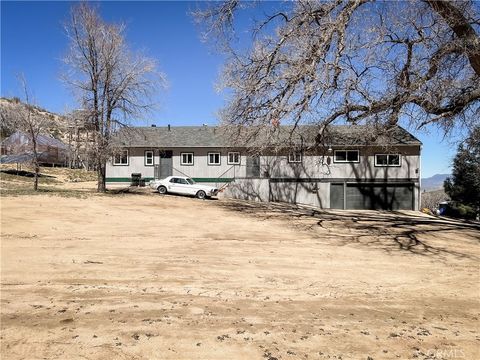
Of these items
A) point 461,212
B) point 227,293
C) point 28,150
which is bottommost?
point 461,212

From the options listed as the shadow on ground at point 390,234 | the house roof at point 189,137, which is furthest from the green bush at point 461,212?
the shadow on ground at point 390,234

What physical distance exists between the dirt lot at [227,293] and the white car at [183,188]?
13.8 meters

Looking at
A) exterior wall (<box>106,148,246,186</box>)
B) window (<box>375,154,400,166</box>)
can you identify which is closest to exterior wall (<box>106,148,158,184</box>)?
exterior wall (<box>106,148,246,186</box>)

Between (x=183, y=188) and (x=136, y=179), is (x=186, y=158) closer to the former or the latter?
(x=136, y=179)

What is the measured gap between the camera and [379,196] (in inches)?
1385

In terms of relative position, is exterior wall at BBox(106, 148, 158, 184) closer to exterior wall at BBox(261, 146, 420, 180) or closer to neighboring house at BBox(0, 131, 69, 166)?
neighboring house at BBox(0, 131, 69, 166)

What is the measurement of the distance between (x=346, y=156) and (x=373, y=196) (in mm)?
3804

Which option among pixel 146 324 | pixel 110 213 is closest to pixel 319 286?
pixel 146 324

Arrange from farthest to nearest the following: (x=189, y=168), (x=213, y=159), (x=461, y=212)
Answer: (x=461, y=212), (x=189, y=168), (x=213, y=159)

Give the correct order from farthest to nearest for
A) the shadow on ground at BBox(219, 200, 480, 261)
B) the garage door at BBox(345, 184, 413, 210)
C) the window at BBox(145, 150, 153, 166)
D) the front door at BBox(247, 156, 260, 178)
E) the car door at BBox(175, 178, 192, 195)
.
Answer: the window at BBox(145, 150, 153, 166) → the front door at BBox(247, 156, 260, 178) → the garage door at BBox(345, 184, 413, 210) → the car door at BBox(175, 178, 192, 195) → the shadow on ground at BBox(219, 200, 480, 261)

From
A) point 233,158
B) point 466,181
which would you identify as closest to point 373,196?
point 233,158

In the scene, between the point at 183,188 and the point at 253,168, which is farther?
the point at 253,168

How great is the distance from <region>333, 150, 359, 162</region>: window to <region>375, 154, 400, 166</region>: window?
1629 mm

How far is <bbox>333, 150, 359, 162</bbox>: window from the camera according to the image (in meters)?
35.4
